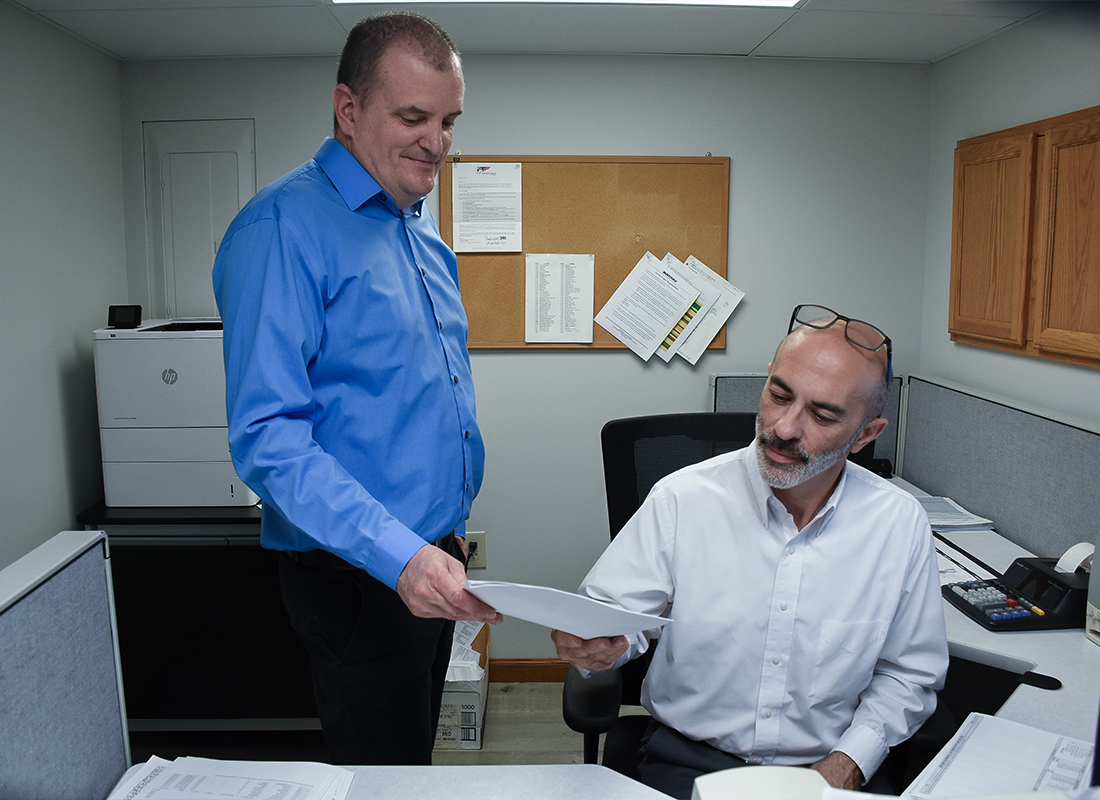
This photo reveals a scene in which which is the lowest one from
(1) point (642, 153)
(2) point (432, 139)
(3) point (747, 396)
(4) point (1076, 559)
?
(4) point (1076, 559)

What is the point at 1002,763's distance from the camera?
3.23 feet

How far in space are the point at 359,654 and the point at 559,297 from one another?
152cm

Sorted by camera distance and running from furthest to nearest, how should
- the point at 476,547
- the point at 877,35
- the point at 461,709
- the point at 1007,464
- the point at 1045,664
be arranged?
the point at 476,547, the point at 461,709, the point at 877,35, the point at 1007,464, the point at 1045,664

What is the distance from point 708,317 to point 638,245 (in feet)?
1.07

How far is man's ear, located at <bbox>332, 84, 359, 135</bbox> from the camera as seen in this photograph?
4.00 feet

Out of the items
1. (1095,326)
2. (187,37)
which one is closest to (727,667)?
(1095,326)

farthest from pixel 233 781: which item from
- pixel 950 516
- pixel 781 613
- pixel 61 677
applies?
pixel 950 516

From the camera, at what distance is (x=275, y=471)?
105 cm

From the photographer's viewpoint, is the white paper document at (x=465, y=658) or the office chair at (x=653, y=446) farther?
the white paper document at (x=465, y=658)

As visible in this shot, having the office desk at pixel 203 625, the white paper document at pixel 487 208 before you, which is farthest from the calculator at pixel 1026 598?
the office desk at pixel 203 625

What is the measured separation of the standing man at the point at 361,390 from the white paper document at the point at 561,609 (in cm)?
13

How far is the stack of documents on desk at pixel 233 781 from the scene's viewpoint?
878 millimetres

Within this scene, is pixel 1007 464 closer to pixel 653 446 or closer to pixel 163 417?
pixel 653 446

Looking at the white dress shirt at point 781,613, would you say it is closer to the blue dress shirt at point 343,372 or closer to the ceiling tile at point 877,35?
the blue dress shirt at point 343,372
